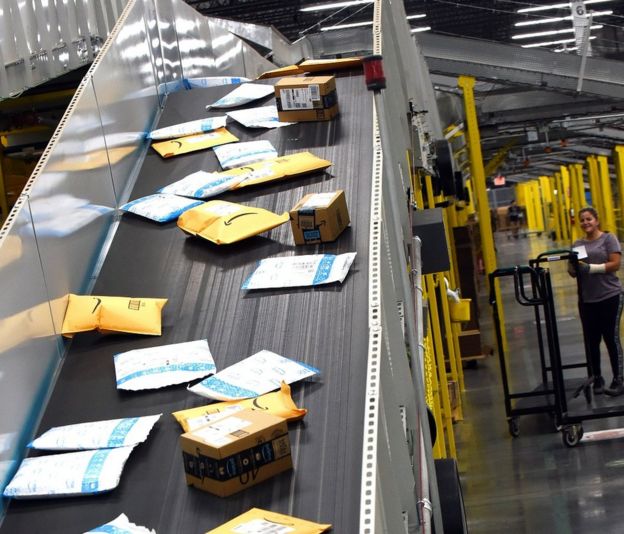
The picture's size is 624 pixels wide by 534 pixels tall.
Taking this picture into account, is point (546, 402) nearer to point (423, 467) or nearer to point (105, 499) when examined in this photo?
point (423, 467)

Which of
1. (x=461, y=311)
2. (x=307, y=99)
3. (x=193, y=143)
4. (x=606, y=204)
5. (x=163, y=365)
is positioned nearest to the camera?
(x=163, y=365)

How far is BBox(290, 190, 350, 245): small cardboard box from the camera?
374 centimetres

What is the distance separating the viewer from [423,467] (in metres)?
3.65

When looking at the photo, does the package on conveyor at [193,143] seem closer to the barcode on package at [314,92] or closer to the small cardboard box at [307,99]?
the small cardboard box at [307,99]

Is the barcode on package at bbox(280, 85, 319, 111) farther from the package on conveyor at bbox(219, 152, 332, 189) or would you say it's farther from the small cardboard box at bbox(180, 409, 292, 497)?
the small cardboard box at bbox(180, 409, 292, 497)

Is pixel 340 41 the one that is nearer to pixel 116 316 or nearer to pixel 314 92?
pixel 314 92

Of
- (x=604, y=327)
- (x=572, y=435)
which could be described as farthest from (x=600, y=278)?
(x=572, y=435)

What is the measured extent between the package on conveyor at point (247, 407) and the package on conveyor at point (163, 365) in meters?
0.20

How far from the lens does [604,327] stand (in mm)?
8422

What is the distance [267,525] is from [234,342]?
3.79ft

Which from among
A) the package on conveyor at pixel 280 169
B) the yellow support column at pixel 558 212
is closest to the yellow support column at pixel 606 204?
the yellow support column at pixel 558 212

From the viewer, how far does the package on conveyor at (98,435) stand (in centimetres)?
292

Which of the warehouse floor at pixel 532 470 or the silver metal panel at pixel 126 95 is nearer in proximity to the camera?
the silver metal panel at pixel 126 95

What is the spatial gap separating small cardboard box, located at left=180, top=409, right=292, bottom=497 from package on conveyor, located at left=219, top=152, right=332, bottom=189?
1958 mm
